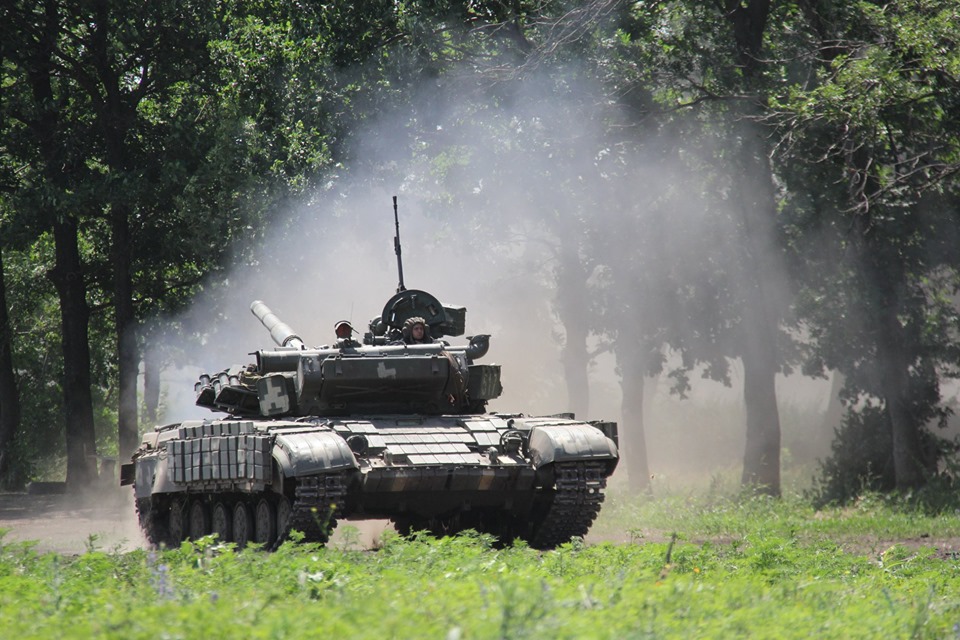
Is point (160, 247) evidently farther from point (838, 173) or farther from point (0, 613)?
point (0, 613)

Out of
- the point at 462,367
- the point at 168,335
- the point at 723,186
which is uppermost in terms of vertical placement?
the point at 723,186

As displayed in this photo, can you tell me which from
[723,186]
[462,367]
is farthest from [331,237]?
[462,367]

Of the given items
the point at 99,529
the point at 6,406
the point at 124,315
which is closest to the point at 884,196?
the point at 99,529

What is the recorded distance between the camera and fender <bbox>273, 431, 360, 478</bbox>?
1115 cm

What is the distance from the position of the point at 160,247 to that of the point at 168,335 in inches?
88.7

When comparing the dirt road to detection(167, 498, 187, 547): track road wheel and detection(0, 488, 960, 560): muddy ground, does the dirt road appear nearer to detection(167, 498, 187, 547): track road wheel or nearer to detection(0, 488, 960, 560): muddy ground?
detection(0, 488, 960, 560): muddy ground

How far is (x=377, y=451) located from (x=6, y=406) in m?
18.3

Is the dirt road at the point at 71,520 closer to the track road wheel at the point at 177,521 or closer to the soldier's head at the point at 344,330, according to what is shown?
the track road wheel at the point at 177,521

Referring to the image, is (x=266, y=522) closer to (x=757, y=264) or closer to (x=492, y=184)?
(x=757, y=264)

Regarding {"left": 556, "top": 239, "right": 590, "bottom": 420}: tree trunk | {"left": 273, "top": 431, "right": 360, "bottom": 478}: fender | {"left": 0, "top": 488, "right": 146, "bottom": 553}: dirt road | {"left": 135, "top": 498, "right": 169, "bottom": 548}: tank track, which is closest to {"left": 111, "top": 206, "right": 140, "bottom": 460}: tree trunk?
{"left": 0, "top": 488, "right": 146, "bottom": 553}: dirt road

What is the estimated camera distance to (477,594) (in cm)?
584

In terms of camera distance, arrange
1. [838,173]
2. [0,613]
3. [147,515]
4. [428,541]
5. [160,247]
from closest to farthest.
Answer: [0,613], [428,541], [147,515], [838,173], [160,247]

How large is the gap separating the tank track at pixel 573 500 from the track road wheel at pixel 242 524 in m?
2.82

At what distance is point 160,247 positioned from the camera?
87.0 ft
